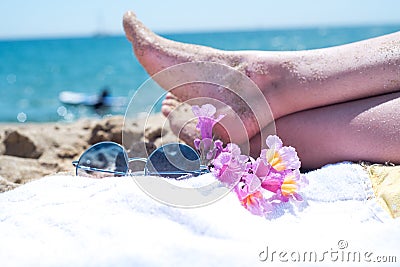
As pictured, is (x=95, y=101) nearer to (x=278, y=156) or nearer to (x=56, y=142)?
(x=56, y=142)

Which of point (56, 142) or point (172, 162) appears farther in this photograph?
point (56, 142)

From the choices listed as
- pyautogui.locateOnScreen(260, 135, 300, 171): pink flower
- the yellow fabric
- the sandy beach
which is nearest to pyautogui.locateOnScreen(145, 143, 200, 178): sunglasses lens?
pyautogui.locateOnScreen(260, 135, 300, 171): pink flower

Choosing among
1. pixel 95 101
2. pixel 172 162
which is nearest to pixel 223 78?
pixel 172 162

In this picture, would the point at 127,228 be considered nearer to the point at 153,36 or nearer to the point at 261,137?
the point at 261,137

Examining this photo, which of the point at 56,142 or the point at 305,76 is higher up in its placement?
the point at 305,76

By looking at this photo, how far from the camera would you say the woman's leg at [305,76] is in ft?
5.00

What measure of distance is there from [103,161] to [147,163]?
6.8 inches

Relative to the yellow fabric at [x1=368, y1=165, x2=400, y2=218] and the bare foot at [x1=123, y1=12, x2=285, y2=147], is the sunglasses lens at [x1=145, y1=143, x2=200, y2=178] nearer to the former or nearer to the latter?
the bare foot at [x1=123, y1=12, x2=285, y2=147]

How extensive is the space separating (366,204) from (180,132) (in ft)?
2.56

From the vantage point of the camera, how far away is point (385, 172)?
1.32 m

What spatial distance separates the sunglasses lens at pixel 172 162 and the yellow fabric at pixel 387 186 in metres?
0.47

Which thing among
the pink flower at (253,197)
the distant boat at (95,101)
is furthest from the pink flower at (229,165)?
the distant boat at (95,101)

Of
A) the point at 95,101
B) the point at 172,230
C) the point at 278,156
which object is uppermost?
the point at 278,156

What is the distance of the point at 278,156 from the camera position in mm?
A: 1245
